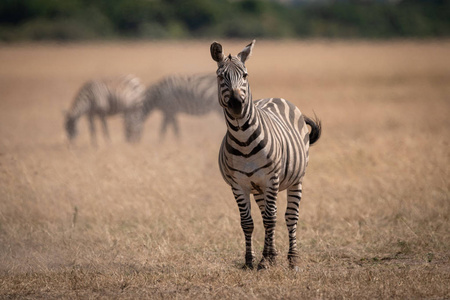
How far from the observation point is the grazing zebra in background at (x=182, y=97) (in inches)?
635

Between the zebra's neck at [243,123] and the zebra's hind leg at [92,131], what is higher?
the zebra's neck at [243,123]

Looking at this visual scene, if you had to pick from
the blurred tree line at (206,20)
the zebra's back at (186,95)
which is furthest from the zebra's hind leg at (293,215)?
the blurred tree line at (206,20)

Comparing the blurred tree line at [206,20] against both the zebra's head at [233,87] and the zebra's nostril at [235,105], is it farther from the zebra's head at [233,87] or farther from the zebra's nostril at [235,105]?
the zebra's nostril at [235,105]

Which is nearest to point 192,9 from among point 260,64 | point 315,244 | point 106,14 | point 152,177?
point 106,14

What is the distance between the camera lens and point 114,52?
129ft

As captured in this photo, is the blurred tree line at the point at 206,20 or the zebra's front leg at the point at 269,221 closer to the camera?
the zebra's front leg at the point at 269,221

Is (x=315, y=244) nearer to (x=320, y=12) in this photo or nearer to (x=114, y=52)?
(x=114, y=52)

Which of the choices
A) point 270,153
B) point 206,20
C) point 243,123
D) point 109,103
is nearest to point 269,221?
point 270,153

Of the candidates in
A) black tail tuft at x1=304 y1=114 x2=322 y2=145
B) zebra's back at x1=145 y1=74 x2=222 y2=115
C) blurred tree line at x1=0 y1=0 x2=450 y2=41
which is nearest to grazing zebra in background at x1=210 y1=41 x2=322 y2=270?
black tail tuft at x1=304 y1=114 x2=322 y2=145

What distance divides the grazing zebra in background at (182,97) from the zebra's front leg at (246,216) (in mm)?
10004

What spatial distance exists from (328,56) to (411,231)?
33340 mm

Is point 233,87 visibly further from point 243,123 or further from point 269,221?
point 269,221

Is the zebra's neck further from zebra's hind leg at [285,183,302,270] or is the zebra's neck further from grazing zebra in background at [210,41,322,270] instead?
zebra's hind leg at [285,183,302,270]

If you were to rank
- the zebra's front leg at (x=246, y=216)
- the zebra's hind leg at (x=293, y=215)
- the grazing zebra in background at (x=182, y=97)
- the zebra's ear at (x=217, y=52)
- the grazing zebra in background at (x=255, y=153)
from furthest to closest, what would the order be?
the grazing zebra in background at (x=182, y=97)
the zebra's hind leg at (x=293, y=215)
the zebra's front leg at (x=246, y=216)
the zebra's ear at (x=217, y=52)
the grazing zebra in background at (x=255, y=153)
